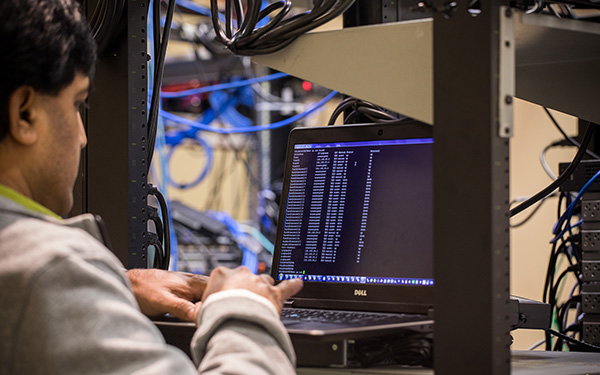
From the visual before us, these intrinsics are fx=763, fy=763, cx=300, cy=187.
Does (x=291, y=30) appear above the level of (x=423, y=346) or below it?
above

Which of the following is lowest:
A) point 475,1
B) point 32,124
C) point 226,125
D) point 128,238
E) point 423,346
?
point 423,346

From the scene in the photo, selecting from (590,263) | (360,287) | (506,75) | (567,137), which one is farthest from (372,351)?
(567,137)

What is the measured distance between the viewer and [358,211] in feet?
4.21

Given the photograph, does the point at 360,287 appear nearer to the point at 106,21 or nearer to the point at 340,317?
the point at 340,317

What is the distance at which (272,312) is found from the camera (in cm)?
88

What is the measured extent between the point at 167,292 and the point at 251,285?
0.24 meters

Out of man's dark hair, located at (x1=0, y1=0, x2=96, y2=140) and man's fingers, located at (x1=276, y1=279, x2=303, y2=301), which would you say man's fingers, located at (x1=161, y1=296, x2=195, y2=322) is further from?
man's dark hair, located at (x1=0, y1=0, x2=96, y2=140)

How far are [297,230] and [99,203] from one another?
367mm

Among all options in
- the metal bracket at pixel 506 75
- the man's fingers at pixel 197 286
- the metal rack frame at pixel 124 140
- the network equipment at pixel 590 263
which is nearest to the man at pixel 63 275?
the man's fingers at pixel 197 286

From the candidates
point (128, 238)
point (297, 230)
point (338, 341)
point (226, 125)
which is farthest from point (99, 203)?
point (226, 125)

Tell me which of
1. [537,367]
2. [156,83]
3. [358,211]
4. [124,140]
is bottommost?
[537,367]

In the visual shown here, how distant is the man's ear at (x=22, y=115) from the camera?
2.57 feet

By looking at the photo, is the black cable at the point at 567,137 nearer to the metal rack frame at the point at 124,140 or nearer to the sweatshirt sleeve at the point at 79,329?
the metal rack frame at the point at 124,140

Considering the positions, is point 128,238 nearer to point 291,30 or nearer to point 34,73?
point 291,30
